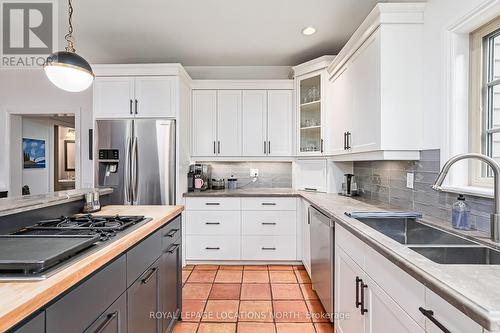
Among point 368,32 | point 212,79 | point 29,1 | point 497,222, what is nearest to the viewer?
point 497,222

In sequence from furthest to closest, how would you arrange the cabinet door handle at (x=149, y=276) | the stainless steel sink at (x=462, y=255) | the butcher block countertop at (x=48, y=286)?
the cabinet door handle at (x=149, y=276), the stainless steel sink at (x=462, y=255), the butcher block countertop at (x=48, y=286)

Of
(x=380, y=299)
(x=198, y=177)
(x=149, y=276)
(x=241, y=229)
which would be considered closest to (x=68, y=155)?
(x=198, y=177)

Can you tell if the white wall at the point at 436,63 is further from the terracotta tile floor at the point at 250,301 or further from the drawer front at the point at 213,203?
the drawer front at the point at 213,203

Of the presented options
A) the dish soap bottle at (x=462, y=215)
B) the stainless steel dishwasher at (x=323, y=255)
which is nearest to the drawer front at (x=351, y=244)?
the stainless steel dishwasher at (x=323, y=255)

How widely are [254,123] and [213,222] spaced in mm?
1400

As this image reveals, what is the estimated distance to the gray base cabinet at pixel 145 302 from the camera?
52.2 inches

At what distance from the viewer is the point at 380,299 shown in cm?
128

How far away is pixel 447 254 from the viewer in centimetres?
127

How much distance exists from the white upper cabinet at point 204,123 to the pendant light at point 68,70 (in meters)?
1.88

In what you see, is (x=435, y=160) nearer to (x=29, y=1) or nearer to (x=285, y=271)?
(x=285, y=271)

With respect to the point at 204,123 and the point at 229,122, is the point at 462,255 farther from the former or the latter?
the point at 204,123

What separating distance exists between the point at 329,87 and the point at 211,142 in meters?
1.64

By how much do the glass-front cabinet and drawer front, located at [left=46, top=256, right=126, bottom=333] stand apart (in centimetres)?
265

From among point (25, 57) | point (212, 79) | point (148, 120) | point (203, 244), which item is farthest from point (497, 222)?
point (25, 57)
